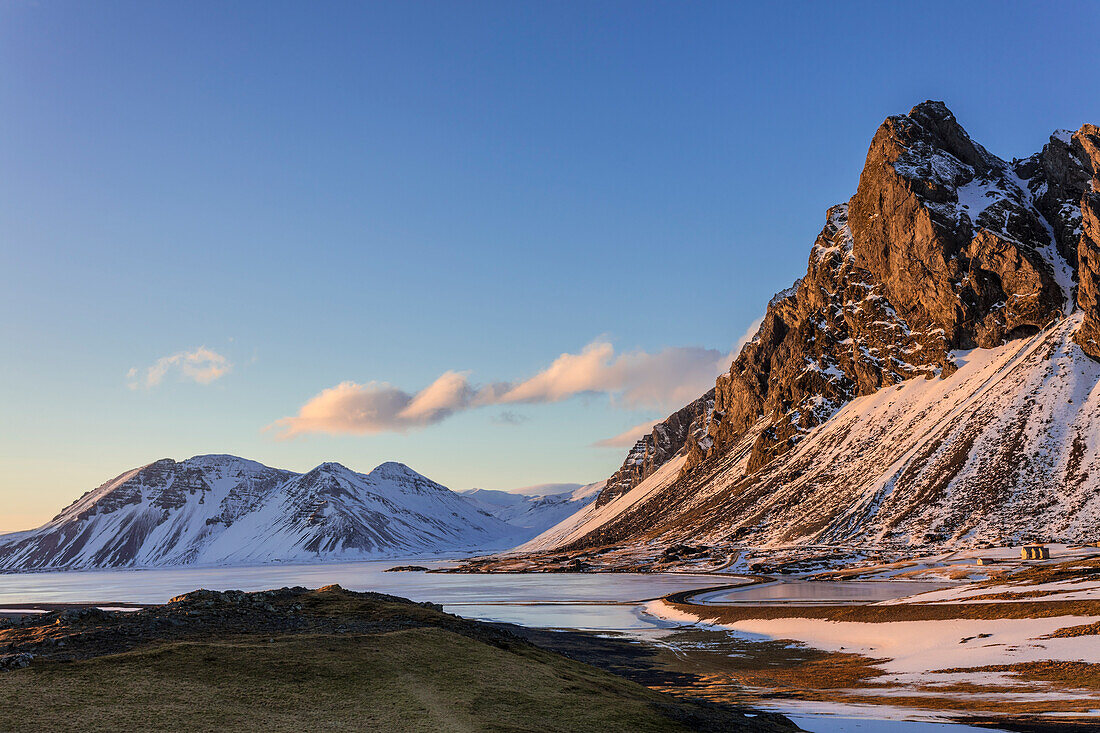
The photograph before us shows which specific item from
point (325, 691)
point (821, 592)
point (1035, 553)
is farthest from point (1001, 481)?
point (325, 691)

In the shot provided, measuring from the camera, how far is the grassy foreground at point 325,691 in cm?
1975

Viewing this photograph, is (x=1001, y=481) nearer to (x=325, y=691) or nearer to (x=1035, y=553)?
(x=1035, y=553)

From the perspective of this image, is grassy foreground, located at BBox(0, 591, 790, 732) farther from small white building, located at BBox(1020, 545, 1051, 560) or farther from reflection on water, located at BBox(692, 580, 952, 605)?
small white building, located at BBox(1020, 545, 1051, 560)

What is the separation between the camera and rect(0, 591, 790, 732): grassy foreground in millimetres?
19750

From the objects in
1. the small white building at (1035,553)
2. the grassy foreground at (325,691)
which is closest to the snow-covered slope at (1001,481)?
the small white building at (1035,553)

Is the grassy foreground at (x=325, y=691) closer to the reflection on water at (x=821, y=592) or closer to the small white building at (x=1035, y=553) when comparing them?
the reflection on water at (x=821, y=592)

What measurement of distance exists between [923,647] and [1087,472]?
146 m

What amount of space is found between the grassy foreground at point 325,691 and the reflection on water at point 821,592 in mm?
56393

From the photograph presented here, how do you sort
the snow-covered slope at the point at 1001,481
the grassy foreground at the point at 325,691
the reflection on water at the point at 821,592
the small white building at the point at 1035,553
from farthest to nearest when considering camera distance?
the snow-covered slope at the point at 1001,481
the small white building at the point at 1035,553
the reflection on water at the point at 821,592
the grassy foreground at the point at 325,691

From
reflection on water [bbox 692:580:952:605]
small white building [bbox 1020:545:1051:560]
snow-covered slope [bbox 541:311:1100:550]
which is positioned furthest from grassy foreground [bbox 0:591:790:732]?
snow-covered slope [bbox 541:311:1100:550]

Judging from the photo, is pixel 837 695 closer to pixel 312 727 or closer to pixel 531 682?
pixel 531 682

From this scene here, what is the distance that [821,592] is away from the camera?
9138 cm

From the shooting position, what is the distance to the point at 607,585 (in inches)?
5079

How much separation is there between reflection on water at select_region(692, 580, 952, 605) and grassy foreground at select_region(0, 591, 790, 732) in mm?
56393
